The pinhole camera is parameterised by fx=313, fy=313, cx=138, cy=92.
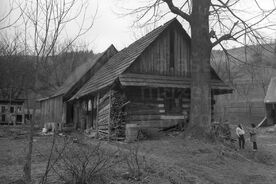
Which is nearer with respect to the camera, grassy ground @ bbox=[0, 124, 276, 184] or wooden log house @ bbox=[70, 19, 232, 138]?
grassy ground @ bbox=[0, 124, 276, 184]

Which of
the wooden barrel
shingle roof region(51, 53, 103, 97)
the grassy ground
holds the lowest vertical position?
the grassy ground

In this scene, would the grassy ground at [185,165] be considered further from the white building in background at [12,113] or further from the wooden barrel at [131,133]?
→ the white building in background at [12,113]

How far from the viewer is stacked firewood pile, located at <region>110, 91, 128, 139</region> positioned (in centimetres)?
1560

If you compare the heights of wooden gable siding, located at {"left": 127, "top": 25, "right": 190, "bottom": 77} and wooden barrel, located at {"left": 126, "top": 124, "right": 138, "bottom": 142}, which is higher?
wooden gable siding, located at {"left": 127, "top": 25, "right": 190, "bottom": 77}

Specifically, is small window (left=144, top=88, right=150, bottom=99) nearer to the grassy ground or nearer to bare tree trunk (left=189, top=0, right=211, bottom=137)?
bare tree trunk (left=189, top=0, right=211, bottom=137)

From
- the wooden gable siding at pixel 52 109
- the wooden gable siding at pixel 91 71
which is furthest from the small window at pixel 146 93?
the wooden gable siding at pixel 52 109

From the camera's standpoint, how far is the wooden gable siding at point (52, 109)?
25.3 m

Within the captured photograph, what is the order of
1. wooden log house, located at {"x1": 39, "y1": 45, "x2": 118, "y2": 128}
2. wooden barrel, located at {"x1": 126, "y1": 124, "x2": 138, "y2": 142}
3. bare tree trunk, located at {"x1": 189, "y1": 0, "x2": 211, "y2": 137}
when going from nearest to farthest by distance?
bare tree trunk, located at {"x1": 189, "y1": 0, "x2": 211, "y2": 137}, wooden barrel, located at {"x1": 126, "y1": 124, "x2": 138, "y2": 142}, wooden log house, located at {"x1": 39, "y1": 45, "x2": 118, "y2": 128}

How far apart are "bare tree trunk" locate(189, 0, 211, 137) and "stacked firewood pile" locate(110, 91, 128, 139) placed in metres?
3.50

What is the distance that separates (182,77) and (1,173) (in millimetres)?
11651

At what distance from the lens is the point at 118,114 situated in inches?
618

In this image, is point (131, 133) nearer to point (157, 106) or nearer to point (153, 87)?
point (157, 106)

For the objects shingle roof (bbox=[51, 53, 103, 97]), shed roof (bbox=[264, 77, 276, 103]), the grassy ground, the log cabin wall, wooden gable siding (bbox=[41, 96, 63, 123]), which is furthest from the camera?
shed roof (bbox=[264, 77, 276, 103])

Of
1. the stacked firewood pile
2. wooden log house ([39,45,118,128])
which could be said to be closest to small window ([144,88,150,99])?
the stacked firewood pile
